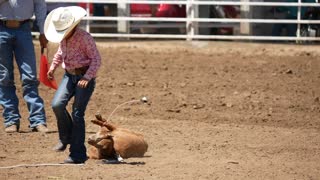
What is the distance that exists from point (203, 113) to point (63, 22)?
402cm

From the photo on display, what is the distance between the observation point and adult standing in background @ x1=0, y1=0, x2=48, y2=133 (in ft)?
32.8

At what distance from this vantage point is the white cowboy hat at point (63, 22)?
8.12m

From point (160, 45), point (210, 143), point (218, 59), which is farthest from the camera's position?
point (160, 45)

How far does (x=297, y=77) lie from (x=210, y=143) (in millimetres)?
5421

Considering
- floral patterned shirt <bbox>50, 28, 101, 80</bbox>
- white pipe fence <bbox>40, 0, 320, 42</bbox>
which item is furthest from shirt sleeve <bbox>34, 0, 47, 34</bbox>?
white pipe fence <bbox>40, 0, 320, 42</bbox>

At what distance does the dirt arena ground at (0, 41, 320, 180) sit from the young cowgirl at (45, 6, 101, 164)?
1.03 feet

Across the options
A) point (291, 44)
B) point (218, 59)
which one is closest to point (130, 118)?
point (218, 59)

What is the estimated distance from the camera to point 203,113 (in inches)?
465

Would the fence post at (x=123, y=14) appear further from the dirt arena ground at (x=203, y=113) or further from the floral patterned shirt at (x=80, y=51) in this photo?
the floral patterned shirt at (x=80, y=51)

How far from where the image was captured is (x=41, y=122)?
401 inches

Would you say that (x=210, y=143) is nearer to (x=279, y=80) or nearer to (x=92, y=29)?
(x=279, y=80)

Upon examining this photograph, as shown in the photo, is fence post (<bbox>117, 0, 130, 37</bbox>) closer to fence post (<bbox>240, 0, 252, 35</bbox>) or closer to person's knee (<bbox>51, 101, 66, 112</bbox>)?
fence post (<bbox>240, 0, 252, 35</bbox>)

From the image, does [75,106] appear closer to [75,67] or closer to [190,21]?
[75,67]

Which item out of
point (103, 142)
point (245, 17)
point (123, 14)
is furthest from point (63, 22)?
point (245, 17)
